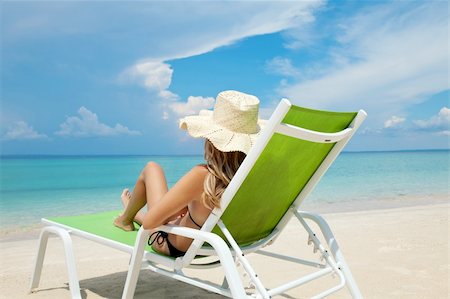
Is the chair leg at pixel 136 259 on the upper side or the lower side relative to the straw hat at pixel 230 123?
lower

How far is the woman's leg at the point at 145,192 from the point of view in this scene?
2885 mm

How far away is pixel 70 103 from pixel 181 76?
14.1 metres

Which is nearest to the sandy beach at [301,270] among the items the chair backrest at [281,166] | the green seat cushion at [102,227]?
the green seat cushion at [102,227]

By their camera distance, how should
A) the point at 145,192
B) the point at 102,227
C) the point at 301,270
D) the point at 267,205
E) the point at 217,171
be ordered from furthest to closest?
the point at 301,270
the point at 102,227
the point at 145,192
the point at 267,205
the point at 217,171

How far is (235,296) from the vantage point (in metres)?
2.22

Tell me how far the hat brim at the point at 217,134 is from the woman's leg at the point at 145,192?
43 cm

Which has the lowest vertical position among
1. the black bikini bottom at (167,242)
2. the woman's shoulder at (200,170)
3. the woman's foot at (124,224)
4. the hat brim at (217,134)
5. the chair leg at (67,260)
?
the chair leg at (67,260)

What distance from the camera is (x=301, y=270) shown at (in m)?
4.81

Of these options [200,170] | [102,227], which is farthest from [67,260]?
[200,170]

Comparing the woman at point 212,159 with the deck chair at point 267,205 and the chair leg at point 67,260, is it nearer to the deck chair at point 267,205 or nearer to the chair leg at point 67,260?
the deck chair at point 267,205

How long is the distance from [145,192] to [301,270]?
2234 millimetres

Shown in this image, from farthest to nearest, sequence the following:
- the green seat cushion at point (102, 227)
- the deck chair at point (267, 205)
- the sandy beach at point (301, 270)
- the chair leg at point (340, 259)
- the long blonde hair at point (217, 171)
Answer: the sandy beach at point (301, 270)
the green seat cushion at point (102, 227)
the chair leg at point (340, 259)
the long blonde hair at point (217, 171)
the deck chair at point (267, 205)

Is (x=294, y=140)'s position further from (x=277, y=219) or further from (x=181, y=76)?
(x=181, y=76)

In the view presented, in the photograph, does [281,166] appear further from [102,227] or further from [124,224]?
[102,227]
